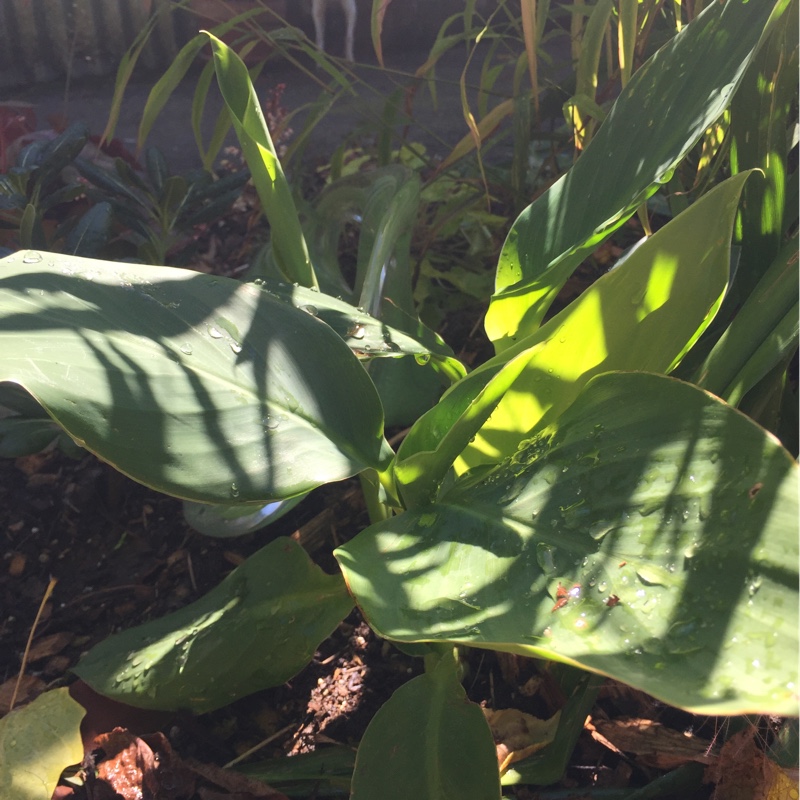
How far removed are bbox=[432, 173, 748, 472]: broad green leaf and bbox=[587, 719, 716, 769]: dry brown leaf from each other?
1.18 ft

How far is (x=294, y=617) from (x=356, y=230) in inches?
38.0

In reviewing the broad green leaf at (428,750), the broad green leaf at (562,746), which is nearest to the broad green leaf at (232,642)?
the broad green leaf at (428,750)

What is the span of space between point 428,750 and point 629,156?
0.60m

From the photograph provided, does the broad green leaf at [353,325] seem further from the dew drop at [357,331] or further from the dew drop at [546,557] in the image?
the dew drop at [546,557]

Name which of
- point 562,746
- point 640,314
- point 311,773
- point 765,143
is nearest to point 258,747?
point 311,773

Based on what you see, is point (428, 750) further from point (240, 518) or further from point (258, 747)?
point (240, 518)

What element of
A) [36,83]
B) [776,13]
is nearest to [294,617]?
[776,13]

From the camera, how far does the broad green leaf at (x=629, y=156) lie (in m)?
0.63

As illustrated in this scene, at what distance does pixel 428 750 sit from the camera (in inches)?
23.8

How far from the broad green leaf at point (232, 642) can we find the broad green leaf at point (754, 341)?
1.45 feet

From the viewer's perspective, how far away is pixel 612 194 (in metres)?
0.69

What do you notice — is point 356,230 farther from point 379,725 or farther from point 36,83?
point 36,83

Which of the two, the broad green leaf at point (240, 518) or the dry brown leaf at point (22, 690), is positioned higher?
the broad green leaf at point (240, 518)

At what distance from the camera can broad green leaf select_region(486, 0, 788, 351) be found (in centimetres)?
63
